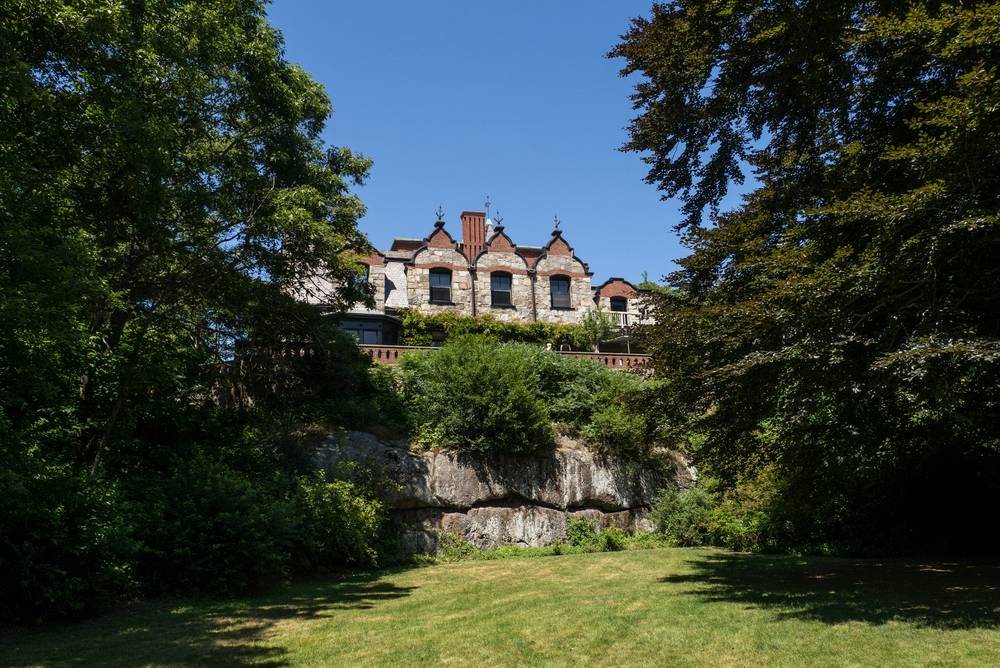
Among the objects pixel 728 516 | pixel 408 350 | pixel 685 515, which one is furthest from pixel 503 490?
pixel 408 350

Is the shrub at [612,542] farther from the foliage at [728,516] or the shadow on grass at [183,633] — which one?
the shadow on grass at [183,633]

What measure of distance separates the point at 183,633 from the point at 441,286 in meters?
24.9

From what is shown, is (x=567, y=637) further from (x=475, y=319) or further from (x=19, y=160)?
(x=475, y=319)

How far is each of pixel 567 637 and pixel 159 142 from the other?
32.3ft

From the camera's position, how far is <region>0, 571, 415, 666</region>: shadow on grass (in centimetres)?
698

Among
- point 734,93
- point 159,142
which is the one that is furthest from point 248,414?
point 734,93

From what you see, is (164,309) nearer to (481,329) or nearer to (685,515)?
(685,515)

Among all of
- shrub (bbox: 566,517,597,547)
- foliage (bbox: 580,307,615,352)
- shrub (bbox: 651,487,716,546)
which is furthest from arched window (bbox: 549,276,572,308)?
shrub (bbox: 566,517,597,547)

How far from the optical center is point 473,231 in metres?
37.2

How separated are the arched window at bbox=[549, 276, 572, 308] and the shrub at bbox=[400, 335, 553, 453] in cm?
1496

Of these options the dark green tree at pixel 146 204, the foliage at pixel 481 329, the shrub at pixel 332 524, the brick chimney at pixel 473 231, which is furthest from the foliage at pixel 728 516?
the brick chimney at pixel 473 231

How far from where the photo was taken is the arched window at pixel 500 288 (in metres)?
33.0

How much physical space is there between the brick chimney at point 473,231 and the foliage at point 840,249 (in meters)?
24.3

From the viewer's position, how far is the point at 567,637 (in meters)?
7.42
